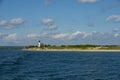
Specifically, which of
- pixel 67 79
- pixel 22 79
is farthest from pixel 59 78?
pixel 22 79

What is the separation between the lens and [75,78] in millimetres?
52500

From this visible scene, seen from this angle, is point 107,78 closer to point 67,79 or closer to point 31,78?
point 67,79

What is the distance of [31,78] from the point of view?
2044 inches

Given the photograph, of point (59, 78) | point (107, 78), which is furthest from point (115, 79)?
point (59, 78)

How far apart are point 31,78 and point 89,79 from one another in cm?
967

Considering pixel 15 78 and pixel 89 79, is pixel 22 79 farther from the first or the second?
pixel 89 79

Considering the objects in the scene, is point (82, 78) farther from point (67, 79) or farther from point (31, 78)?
point (31, 78)

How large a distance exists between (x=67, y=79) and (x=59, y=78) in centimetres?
212

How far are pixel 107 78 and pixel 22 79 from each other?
14457mm

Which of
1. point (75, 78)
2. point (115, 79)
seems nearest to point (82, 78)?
point (75, 78)

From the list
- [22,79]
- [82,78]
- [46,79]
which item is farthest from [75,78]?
[22,79]

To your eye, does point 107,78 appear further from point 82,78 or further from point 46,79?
point 46,79

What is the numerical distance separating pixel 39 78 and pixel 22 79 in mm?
2919

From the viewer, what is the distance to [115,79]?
170 feet
